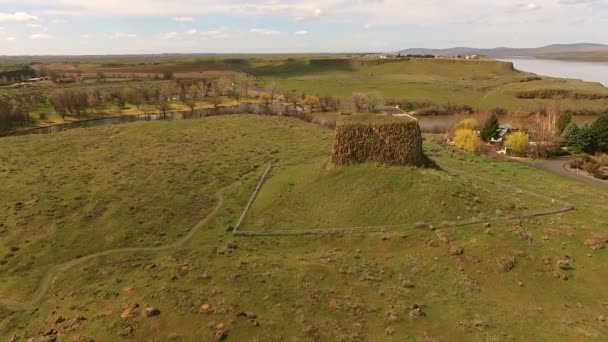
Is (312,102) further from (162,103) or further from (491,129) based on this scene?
(491,129)

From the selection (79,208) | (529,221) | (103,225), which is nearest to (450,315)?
(529,221)

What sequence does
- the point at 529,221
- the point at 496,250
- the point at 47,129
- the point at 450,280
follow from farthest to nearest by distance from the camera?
the point at 47,129 → the point at 529,221 → the point at 496,250 → the point at 450,280

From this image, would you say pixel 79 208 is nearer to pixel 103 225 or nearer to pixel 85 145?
pixel 103 225

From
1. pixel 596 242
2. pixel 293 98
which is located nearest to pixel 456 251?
pixel 596 242

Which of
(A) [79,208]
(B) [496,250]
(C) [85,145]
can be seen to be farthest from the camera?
(C) [85,145]

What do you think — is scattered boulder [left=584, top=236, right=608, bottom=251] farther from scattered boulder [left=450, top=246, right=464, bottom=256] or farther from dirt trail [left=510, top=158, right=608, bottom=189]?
dirt trail [left=510, top=158, right=608, bottom=189]

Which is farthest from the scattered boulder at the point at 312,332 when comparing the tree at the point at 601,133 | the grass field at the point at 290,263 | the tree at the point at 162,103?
the tree at the point at 162,103

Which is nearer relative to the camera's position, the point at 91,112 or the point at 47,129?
the point at 47,129
